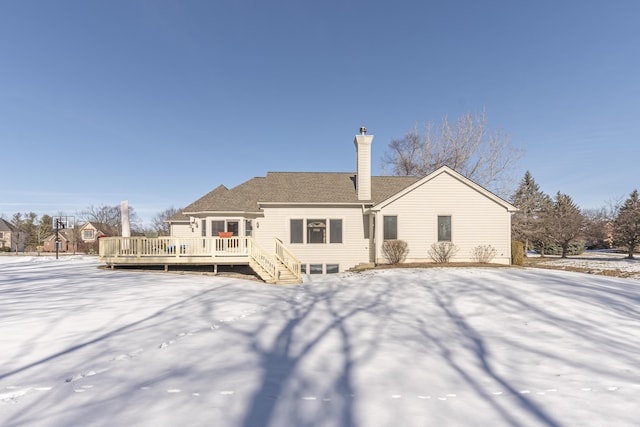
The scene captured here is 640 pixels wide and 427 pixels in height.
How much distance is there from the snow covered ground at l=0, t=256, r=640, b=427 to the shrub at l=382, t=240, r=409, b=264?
6907 millimetres

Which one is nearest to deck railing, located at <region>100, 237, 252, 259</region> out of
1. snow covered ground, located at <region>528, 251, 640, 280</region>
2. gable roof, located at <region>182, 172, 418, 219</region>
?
gable roof, located at <region>182, 172, 418, 219</region>

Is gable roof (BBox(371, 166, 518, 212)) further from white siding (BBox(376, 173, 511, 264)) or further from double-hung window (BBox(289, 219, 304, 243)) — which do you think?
double-hung window (BBox(289, 219, 304, 243))

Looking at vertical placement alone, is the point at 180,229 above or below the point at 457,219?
below

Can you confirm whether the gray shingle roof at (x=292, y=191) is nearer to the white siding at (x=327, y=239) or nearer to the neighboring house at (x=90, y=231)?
the white siding at (x=327, y=239)

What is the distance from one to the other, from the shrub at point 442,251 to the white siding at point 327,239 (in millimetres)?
3585

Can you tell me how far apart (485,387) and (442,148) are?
26480 mm

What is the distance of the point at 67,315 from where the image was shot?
6.10 metres

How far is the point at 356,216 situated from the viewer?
1730 cm

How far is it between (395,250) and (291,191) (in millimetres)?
7014

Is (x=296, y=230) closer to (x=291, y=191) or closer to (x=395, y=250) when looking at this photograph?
(x=291, y=191)

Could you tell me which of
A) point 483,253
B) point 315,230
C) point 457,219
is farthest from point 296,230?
point 483,253

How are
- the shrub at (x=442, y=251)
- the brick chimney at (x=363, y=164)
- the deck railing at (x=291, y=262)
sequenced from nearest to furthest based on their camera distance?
the deck railing at (x=291, y=262) → the shrub at (x=442, y=251) → the brick chimney at (x=363, y=164)

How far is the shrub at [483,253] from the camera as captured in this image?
1575 cm

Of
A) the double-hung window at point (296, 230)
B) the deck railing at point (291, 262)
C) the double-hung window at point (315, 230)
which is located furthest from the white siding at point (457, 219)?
the deck railing at point (291, 262)
